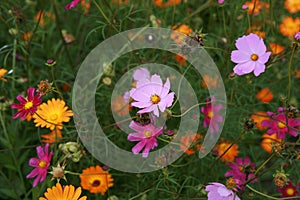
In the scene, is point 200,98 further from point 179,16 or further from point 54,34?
point 54,34

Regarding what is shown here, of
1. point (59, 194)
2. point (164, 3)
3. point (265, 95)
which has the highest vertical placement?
point (164, 3)

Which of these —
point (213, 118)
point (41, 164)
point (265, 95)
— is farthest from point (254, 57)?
point (41, 164)

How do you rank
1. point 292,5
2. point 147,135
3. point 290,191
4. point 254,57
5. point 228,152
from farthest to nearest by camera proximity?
point 292,5, point 228,152, point 290,191, point 254,57, point 147,135

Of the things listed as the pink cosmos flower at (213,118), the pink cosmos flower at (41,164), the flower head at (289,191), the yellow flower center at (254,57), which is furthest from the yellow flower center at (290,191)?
the pink cosmos flower at (41,164)

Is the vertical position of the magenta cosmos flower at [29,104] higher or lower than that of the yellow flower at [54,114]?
lower

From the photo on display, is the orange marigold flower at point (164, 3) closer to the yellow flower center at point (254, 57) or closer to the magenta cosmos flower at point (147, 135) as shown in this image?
the yellow flower center at point (254, 57)

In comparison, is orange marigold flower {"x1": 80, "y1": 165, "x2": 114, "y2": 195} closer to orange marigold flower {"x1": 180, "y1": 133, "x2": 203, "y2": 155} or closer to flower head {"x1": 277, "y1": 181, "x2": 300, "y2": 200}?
orange marigold flower {"x1": 180, "y1": 133, "x2": 203, "y2": 155}

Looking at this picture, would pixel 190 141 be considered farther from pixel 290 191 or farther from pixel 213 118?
pixel 290 191
